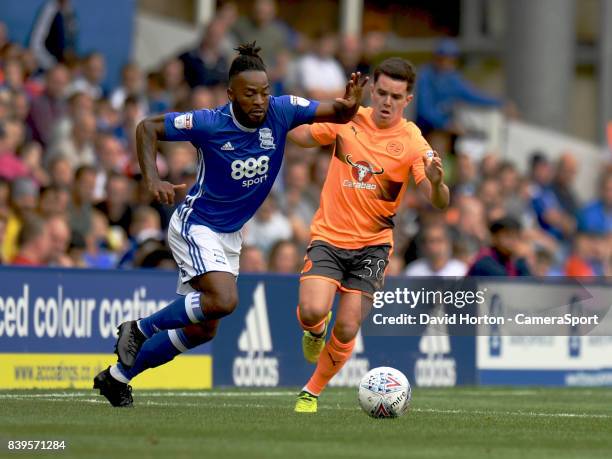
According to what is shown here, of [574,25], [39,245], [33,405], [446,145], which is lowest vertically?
[33,405]

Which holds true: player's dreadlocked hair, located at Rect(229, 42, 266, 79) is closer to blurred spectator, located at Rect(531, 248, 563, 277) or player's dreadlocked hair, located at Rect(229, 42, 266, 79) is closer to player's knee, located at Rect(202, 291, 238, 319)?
player's knee, located at Rect(202, 291, 238, 319)

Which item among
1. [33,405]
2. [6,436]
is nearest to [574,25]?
[33,405]

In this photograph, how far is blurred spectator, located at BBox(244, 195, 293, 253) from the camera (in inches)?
711

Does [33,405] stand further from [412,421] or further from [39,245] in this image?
[39,245]

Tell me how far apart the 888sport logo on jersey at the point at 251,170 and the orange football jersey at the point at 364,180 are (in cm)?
80

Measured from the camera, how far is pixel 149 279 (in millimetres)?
14656

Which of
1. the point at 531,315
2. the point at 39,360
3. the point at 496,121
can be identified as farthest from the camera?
the point at 496,121

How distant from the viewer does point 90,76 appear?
18797mm

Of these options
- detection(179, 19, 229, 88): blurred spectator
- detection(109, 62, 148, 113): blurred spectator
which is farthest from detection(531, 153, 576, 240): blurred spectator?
detection(109, 62, 148, 113): blurred spectator

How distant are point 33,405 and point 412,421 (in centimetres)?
274

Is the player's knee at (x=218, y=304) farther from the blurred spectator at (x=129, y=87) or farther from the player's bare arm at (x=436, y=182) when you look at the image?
the blurred spectator at (x=129, y=87)

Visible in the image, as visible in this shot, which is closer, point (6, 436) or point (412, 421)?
point (6, 436)

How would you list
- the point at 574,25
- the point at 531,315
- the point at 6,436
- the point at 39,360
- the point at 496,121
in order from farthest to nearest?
the point at 574,25
the point at 496,121
the point at 531,315
the point at 39,360
the point at 6,436

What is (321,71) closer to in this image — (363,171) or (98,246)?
(98,246)
